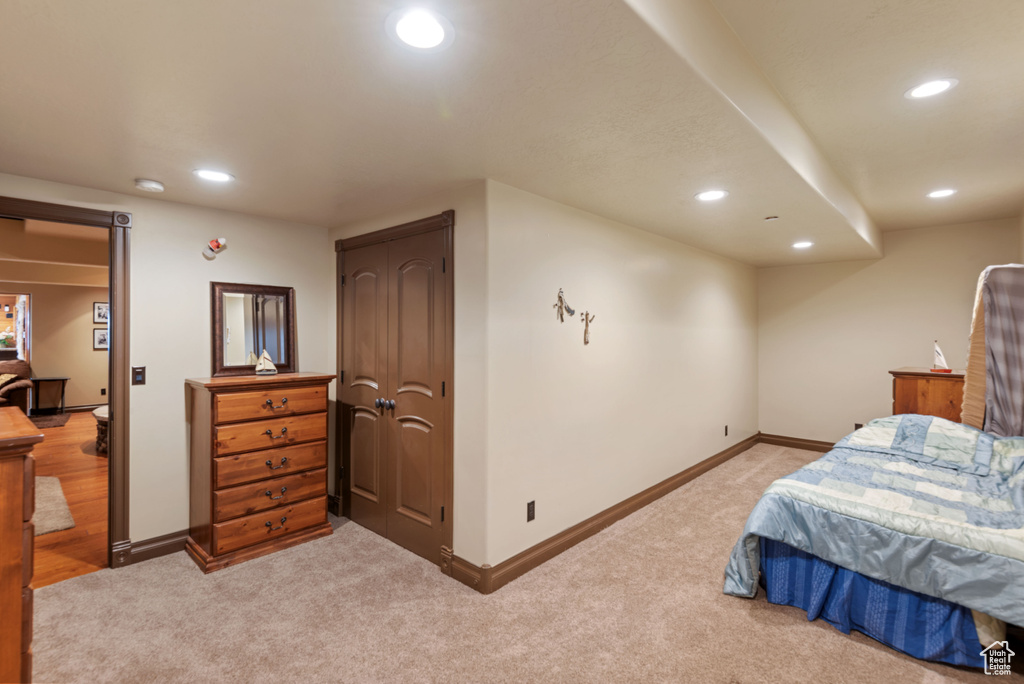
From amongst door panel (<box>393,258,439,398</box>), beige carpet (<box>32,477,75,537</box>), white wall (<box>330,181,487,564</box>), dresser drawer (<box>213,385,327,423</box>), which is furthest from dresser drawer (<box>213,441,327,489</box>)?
beige carpet (<box>32,477,75,537</box>)

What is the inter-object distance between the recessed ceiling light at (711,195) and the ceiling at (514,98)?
87 millimetres

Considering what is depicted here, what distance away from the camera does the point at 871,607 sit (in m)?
2.12

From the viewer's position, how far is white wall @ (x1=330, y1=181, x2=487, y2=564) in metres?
2.57

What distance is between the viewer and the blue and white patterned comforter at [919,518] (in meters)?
1.86

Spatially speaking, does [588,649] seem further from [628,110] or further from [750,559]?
[628,110]

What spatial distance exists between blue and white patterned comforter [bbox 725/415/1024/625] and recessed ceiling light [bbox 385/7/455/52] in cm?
252

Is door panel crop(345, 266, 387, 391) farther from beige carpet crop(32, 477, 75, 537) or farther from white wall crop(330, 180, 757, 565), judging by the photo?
beige carpet crop(32, 477, 75, 537)

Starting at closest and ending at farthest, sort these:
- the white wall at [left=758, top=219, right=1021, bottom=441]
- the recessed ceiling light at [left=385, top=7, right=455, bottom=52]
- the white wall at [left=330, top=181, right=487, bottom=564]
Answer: the recessed ceiling light at [left=385, top=7, right=455, bottom=52] < the white wall at [left=330, top=181, right=487, bottom=564] < the white wall at [left=758, top=219, right=1021, bottom=441]

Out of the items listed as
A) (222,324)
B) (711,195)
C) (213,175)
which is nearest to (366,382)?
(222,324)

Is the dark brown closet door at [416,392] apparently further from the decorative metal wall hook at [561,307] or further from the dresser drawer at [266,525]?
the decorative metal wall hook at [561,307]

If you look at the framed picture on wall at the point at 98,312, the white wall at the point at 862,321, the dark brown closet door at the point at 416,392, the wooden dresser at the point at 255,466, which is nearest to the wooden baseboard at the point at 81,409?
the framed picture on wall at the point at 98,312

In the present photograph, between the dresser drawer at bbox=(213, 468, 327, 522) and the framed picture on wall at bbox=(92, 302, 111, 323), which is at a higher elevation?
the framed picture on wall at bbox=(92, 302, 111, 323)

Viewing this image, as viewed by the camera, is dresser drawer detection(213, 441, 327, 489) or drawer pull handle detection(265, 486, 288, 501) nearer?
dresser drawer detection(213, 441, 327, 489)

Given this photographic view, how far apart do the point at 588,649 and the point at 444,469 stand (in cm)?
120
